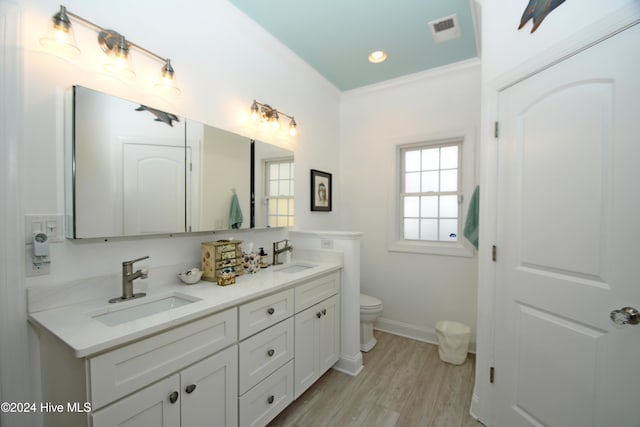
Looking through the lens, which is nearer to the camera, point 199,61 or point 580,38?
point 580,38

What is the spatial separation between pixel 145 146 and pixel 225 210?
2.11 feet

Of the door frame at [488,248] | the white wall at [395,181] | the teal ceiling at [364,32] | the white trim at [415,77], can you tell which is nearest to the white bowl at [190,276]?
the door frame at [488,248]

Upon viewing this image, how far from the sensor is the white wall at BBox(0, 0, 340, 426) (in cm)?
113

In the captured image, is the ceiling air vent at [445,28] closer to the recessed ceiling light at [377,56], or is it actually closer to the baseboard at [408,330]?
the recessed ceiling light at [377,56]

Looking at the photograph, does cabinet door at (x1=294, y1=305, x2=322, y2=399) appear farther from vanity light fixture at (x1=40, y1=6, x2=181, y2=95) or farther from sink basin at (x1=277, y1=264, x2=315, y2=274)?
vanity light fixture at (x1=40, y1=6, x2=181, y2=95)

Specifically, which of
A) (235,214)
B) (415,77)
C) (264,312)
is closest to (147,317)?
(264,312)

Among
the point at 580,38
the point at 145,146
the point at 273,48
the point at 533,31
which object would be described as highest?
the point at 273,48

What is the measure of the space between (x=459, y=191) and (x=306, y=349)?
7.09ft

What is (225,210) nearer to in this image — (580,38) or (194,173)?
(194,173)

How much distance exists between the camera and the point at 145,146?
150cm

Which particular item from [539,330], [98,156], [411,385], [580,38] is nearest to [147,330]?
[98,156]

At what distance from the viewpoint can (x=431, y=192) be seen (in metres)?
3.00

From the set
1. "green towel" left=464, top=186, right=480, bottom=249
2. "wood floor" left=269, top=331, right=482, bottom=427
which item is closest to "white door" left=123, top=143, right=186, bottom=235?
"wood floor" left=269, top=331, right=482, bottom=427

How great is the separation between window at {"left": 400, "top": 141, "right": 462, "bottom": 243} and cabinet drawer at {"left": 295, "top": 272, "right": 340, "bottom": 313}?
4.39ft
